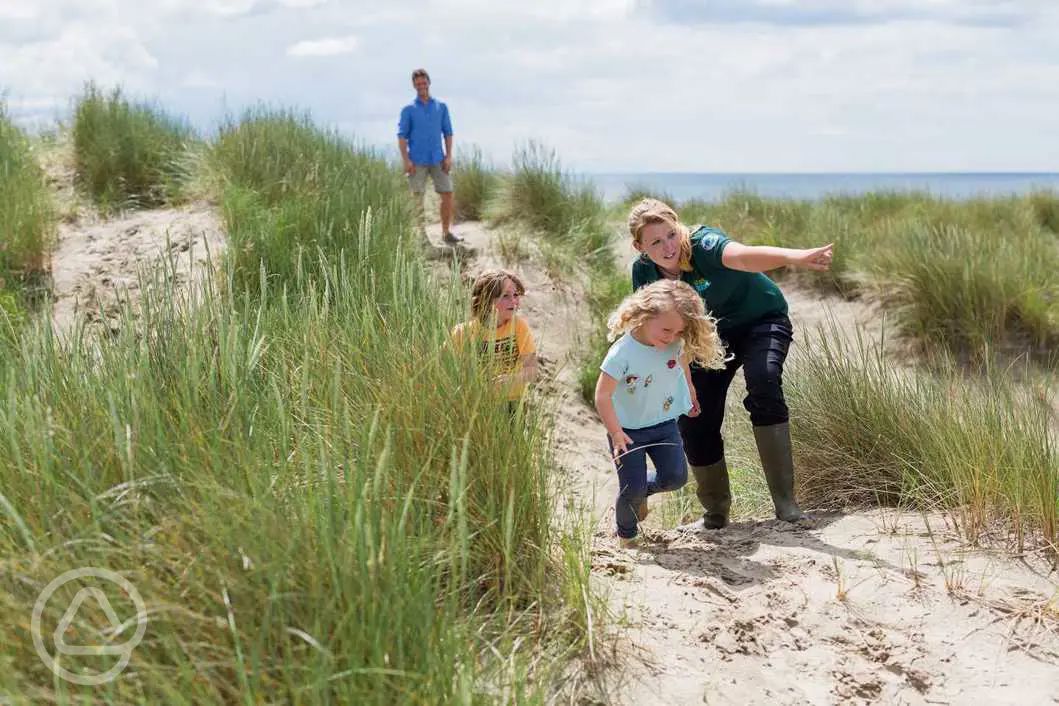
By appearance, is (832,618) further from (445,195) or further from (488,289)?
(445,195)

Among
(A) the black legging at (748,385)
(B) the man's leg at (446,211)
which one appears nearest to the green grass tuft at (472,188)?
(B) the man's leg at (446,211)

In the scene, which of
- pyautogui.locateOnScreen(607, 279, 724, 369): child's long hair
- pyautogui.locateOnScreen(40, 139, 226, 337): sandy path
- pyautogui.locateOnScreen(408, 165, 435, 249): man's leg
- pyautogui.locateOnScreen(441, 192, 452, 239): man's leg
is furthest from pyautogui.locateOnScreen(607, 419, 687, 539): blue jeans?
pyautogui.locateOnScreen(441, 192, 452, 239): man's leg

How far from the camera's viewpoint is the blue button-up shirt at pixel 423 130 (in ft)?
31.2

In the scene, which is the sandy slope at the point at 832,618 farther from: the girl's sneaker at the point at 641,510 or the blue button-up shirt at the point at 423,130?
the blue button-up shirt at the point at 423,130

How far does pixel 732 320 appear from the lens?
4059 mm

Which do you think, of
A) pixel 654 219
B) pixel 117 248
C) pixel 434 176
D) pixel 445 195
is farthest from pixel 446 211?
pixel 654 219

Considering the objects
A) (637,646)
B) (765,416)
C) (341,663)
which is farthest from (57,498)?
(765,416)

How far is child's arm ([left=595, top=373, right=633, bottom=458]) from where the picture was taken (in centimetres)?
352

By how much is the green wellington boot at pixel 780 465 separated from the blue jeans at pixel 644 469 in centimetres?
39

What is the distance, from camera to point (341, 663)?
187 cm

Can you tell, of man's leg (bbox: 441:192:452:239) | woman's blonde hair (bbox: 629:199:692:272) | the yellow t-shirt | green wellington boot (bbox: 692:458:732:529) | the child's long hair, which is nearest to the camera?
the yellow t-shirt

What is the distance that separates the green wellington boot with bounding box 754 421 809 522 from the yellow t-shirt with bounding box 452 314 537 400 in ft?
3.52

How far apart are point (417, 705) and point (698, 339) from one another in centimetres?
215

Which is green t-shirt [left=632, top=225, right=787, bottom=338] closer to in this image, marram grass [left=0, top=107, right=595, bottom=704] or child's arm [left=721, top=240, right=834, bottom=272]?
child's arm [left=721, top=240, right=834, bottom=272]
